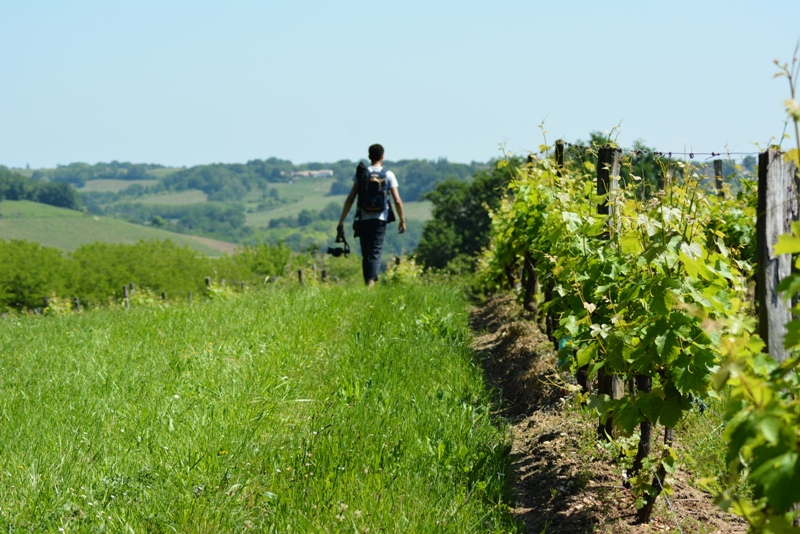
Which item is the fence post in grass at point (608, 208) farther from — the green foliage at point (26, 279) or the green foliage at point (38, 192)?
the green foliage at point (38, 192)

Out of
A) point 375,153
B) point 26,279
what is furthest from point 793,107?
point 26,279

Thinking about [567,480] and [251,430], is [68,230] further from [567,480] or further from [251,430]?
[567,480]

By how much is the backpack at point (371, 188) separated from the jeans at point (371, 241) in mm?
259

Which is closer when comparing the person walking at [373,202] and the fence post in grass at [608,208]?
the fence post in grass at [608,208]

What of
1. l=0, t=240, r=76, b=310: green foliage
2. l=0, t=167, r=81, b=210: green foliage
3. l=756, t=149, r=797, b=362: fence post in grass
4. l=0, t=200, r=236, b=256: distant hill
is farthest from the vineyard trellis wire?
l=0, t=167, r=81, b=210: green foliage

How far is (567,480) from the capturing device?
4.54 metres

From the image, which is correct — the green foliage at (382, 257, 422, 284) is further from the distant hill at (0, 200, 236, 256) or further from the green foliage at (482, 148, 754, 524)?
the distant hill at (0, 200, 236, 256)

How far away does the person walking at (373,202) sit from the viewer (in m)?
10.3

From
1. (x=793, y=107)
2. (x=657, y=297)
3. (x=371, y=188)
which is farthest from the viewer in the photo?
(x=371, y=188)

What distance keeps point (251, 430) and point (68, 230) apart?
160 m

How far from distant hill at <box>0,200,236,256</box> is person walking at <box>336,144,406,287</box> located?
134960 millimetres

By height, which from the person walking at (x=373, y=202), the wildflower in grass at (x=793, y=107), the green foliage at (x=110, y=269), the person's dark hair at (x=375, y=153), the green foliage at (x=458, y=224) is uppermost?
the person's dark hair at (x=375, y=153)

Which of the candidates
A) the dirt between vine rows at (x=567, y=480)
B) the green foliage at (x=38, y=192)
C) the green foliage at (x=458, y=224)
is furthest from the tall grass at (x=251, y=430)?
the green foliage at (x=38, y=192)

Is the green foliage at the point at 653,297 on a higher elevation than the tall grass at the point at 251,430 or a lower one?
higher
